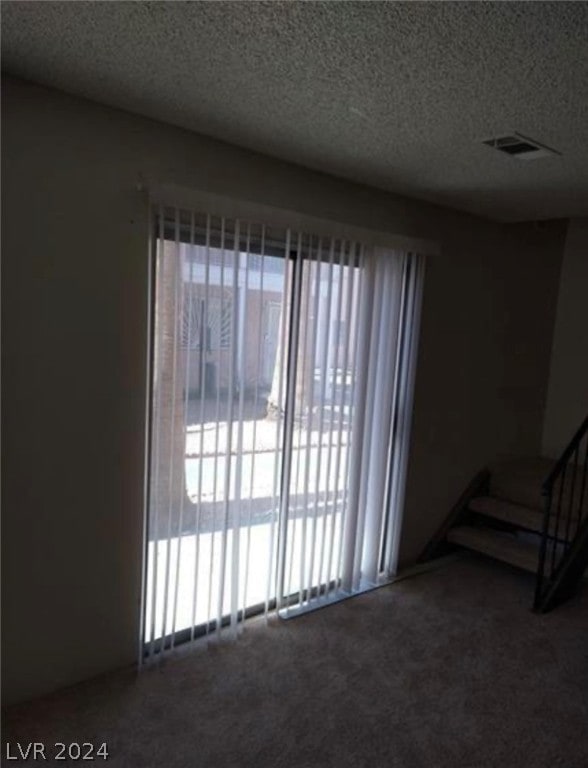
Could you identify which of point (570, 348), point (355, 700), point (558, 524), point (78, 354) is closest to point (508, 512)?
point (558, 524)

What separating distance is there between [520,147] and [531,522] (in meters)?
2.45

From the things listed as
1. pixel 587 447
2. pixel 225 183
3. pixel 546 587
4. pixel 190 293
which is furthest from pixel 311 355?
pixel 587 447

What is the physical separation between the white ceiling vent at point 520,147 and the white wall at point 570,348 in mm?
2354

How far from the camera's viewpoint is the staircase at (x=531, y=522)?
126 inches

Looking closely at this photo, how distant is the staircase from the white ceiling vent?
1711 millimetres

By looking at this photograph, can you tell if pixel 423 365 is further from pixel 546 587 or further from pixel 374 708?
pixel 374 708

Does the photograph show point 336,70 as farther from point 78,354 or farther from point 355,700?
point 355,700

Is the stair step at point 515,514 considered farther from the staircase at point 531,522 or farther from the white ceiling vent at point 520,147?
the white ceiling vent at point 520,147

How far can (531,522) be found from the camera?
11.7 ft

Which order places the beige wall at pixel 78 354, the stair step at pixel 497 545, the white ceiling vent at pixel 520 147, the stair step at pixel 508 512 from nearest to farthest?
the beige wall at pixel 78 354 < the white ceiling vent at pixel 520 147 < the stair step at pixel 497 545 < the stair step at pixel 508 512

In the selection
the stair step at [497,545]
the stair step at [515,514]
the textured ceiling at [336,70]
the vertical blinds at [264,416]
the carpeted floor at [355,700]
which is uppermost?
the textured ceiling at [336,70]

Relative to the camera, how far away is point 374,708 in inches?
89.0

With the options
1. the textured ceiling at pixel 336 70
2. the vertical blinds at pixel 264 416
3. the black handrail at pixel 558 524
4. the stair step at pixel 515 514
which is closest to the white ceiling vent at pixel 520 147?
the textured ceiling at pixel 336 70

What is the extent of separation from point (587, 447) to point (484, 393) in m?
1.03
